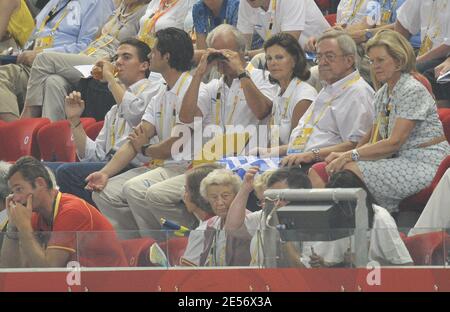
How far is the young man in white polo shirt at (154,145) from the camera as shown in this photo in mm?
9445

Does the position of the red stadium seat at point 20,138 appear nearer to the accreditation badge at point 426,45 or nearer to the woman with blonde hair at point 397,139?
the accreditation badge at point 426,45

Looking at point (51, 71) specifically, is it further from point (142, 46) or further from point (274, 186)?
point (274, 186)

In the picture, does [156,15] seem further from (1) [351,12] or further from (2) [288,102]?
(2) [288,102]

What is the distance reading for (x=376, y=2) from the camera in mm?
10117

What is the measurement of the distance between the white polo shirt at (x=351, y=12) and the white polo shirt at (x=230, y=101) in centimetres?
96

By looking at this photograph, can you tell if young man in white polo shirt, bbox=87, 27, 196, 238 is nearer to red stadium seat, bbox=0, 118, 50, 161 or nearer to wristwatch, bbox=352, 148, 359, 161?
red stadium seat, bbox=0, 118, 50, 161

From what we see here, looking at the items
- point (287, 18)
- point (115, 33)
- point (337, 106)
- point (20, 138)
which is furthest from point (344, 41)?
point (115, 33)

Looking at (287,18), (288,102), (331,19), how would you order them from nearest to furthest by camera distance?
(288,102) < (287,18) < (331,19)

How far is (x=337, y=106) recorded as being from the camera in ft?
28.6

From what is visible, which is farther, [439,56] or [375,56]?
[439,56]

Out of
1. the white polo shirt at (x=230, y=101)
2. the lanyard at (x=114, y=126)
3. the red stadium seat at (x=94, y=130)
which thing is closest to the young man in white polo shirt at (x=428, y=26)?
the white polo shirt at (x=230, y=101)

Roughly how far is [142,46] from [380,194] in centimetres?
264

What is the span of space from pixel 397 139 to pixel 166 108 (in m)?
2.08
